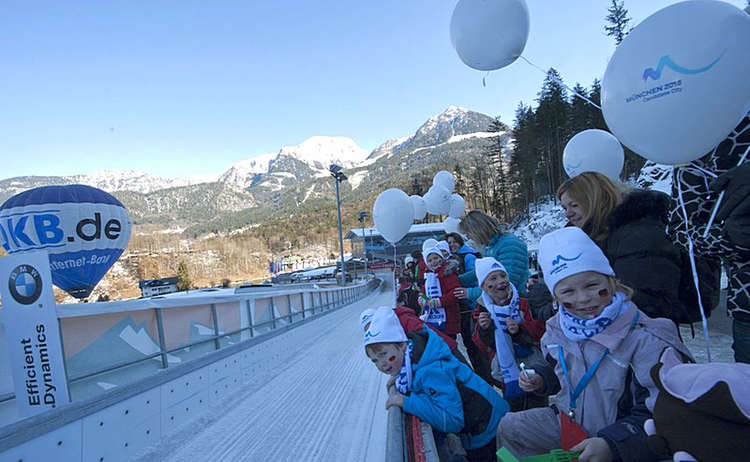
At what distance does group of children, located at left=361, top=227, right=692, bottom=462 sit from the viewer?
1.22 meters

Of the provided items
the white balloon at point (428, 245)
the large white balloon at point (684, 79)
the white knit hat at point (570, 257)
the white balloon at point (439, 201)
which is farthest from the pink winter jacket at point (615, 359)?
the white balloon at point (439, 201)

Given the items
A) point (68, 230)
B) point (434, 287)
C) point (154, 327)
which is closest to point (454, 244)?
point (434, 287)

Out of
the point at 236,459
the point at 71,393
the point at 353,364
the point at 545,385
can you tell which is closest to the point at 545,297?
the point at 545,385

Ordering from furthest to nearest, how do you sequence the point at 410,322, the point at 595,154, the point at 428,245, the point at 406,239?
the point at 406,239
the point at 595,154
the point at 428,245
the point at 410,322

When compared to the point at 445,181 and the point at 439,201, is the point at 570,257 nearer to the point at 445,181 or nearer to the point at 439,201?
the point at 439,201

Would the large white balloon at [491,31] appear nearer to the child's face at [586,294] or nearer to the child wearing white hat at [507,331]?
the child wearing white hat at [507,331]

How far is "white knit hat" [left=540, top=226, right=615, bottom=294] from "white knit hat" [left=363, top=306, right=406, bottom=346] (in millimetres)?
836

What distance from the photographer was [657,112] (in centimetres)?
192

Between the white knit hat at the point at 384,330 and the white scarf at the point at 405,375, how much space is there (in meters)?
0.07

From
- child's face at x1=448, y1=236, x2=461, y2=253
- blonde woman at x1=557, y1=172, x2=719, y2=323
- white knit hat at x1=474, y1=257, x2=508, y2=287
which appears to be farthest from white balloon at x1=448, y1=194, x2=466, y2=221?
blonde woman at x1=557, y1=172, x2=719, y2=323

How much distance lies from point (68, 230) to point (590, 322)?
880 centimetres

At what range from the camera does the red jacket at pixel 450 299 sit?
360 centimetres

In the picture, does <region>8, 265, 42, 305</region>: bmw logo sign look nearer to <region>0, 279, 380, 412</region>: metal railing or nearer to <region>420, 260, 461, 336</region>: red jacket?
<region>0, 279, 380, 412</region>: metal railing

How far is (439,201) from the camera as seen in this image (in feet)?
38.6
